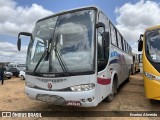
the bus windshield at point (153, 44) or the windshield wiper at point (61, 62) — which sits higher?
the bus windshield at point (153, 44)

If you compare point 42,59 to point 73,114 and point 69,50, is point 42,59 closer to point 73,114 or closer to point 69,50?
point 69,50

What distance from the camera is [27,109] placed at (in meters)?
7.57

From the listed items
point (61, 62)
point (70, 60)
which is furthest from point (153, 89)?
point (61, 62)

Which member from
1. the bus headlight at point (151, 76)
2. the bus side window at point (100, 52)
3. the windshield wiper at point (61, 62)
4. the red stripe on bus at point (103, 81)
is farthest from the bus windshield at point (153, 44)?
the windshield wiper at point (61, 62)

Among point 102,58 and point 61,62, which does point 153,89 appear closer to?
point 102,58

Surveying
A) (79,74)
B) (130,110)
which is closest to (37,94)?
(79,74)

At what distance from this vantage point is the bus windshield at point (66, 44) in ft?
18.9

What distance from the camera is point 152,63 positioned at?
708cm

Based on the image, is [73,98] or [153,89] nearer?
[73,98]

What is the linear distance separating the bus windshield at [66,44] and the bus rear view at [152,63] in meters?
2.43

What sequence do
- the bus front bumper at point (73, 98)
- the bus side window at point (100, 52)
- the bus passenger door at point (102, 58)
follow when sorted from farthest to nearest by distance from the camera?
the bus side window at point (100, 52) → the bus passenger door at point (102, 58) → the bus front bumper at point (73, 98)

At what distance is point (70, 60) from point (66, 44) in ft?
1.95

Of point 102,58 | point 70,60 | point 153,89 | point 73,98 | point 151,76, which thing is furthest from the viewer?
→ point 151,76

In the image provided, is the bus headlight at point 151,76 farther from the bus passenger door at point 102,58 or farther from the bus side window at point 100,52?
the bus side window at point 100,52
